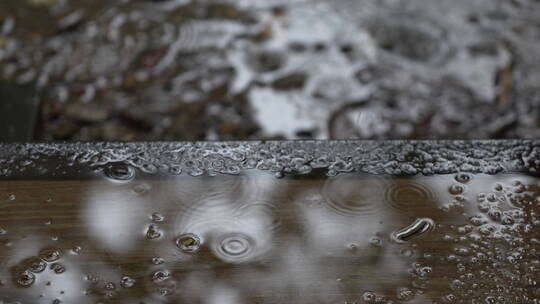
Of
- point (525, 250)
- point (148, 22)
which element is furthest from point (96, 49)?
point (525, 250)

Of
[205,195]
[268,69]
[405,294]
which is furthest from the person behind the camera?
[268,69]

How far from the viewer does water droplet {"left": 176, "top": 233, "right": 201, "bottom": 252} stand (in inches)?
28.0

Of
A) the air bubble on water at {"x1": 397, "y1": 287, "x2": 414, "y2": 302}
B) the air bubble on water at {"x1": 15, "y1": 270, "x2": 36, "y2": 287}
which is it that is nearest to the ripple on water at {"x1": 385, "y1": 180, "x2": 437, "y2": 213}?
the air bubble on water at {"x1": 397, "y1": 287, "x2": 414, "y2": 302}

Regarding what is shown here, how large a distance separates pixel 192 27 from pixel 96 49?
14.7 inches

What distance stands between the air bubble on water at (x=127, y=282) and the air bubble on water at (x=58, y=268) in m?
0.07

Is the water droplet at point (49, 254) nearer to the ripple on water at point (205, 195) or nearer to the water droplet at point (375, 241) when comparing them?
the ripple on water at point (205, 195)

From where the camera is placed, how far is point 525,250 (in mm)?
701

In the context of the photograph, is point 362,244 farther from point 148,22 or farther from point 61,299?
point 148,22

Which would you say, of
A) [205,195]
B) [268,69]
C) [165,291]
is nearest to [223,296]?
[165,291]

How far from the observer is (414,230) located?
733 millimetres

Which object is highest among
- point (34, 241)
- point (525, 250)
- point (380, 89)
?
point (34, 241)

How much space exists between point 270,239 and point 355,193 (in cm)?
15

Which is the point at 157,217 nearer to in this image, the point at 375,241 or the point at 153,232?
the point at 153,232

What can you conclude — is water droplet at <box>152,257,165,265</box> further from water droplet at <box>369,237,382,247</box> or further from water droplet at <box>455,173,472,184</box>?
water droplet at <box>455,173,472,184</box>
